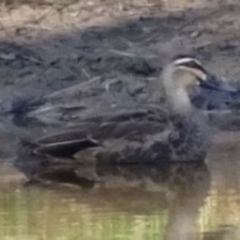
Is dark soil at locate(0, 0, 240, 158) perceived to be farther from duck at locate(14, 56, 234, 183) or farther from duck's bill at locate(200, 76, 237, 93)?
duck at locate(14, 56, 234, 183)

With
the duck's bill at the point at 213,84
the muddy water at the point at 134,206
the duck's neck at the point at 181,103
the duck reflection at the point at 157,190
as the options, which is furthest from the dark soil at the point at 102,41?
the muddy water at the point at 134,206

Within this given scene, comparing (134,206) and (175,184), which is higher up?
(175,184)

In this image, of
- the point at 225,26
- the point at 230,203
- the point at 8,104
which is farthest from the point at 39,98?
the point at 230,203

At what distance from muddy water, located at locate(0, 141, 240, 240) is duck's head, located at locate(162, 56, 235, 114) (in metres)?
0.79

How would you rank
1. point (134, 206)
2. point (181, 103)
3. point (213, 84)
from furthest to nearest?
point (213, 84) → point (181, 103) → point (134, 206)

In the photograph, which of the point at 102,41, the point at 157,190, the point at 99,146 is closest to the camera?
the point at 157,190

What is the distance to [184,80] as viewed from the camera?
41.7 ft

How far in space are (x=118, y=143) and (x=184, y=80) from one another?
36.0 inches

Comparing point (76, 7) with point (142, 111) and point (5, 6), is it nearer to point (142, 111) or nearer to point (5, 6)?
point (5, 6)

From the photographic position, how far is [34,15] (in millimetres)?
15023

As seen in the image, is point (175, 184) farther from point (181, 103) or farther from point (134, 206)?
point (181, 103)

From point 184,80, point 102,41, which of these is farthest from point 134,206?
point 102,41

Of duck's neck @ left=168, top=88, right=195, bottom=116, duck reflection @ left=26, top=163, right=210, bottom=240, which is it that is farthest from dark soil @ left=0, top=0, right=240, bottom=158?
duck reflection @ left=26, top=163, right=210, bottom=240

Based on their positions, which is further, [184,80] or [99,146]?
[184,80]
